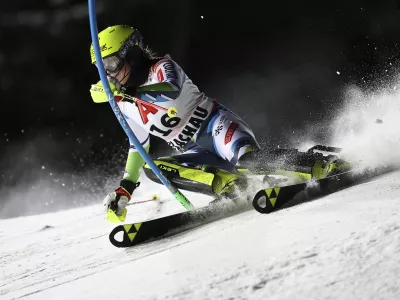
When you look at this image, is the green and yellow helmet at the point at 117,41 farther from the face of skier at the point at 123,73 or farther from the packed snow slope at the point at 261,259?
the packed snow slope at the point at 261,259

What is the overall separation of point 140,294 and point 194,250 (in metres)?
0.53

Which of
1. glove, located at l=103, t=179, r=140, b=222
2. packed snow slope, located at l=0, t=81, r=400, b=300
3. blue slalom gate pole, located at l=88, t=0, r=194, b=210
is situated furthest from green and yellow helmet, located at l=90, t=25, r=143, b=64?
packed snow slope, located at l=0, t=81, r=400, b=300

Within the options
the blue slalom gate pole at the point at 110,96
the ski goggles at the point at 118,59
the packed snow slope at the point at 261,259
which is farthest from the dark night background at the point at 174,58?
the packed snow slope at the point at 261,259

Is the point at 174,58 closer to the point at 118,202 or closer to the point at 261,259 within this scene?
the point at 118,202

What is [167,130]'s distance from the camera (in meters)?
4.12

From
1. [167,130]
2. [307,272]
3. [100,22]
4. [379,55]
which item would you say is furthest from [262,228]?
Answer: [100,22]

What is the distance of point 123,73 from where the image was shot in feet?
12.8

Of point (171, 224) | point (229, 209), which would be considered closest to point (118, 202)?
point (171, 224)

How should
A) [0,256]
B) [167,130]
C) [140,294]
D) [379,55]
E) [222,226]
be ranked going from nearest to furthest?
[140,294] → [222,226] → [167,130] → [0,256] → [379,55]

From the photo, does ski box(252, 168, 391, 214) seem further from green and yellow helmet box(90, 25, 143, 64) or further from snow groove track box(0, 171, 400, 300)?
green and yellow helmet box(90, 25, 143, 64)

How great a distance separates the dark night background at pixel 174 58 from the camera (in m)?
7.93

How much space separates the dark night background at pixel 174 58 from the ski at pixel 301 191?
3897mm

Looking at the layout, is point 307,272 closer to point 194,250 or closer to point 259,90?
point 194,250

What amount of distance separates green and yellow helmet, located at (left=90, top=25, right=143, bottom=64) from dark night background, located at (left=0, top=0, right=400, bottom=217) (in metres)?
3.91
